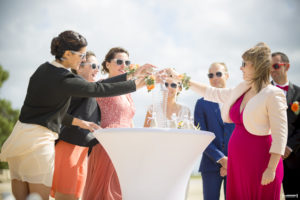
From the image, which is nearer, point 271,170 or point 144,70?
point 271,170

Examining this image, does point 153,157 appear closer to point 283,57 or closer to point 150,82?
point 150,82

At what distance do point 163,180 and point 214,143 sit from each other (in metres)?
1.61

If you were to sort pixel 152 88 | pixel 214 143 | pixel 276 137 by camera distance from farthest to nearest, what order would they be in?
pixel 214 143 → pixel 152 88 → pixel 276 137

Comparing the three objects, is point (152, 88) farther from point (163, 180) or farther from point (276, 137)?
point (276, 137)

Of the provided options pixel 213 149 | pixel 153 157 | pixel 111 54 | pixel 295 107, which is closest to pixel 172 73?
pixel 213 149

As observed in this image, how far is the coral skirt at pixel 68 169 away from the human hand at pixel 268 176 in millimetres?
2424

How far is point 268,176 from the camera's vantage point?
10.2 feet

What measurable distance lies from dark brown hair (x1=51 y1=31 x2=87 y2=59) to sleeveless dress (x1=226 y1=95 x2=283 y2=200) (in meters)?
1.76

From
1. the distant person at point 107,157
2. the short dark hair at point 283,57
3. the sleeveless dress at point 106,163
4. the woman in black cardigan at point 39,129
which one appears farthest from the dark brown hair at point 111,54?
the short dark hair at point 283,57

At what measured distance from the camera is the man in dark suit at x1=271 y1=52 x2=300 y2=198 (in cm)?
471

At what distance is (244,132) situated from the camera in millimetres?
3365

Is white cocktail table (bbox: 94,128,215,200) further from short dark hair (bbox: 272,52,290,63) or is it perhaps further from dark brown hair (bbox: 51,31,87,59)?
short dark hair (bbox: 272,52,290,63)

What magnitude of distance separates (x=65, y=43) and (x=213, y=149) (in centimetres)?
242

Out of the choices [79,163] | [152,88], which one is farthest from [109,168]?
[152,88]
